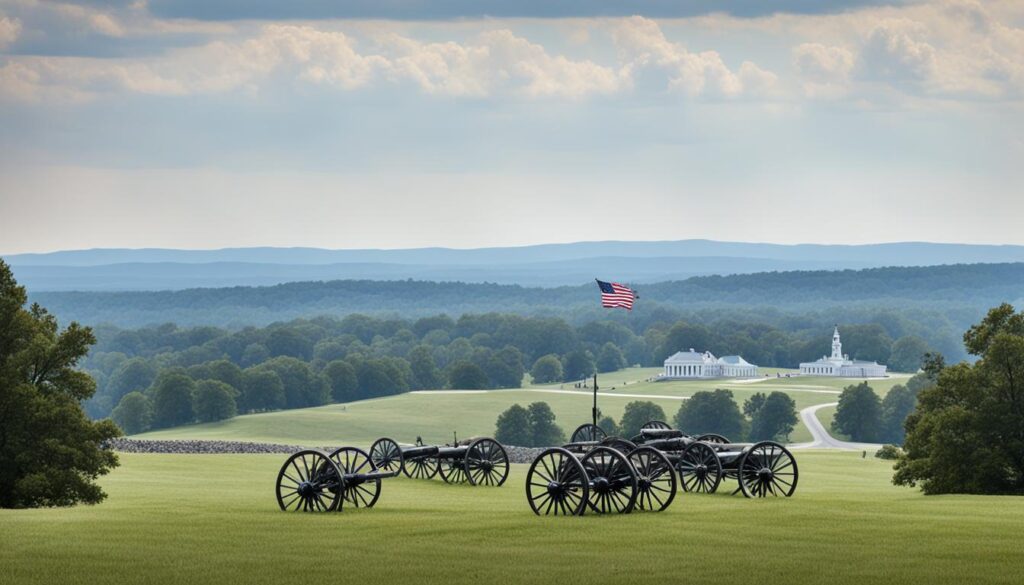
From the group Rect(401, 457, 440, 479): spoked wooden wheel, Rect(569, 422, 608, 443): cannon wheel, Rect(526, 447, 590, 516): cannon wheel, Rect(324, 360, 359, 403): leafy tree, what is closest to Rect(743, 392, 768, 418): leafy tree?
Rect(324, 360, 359, 403): leafy tree

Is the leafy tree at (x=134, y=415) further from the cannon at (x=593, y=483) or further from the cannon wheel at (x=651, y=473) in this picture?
the cannon at (x=593, y=483)

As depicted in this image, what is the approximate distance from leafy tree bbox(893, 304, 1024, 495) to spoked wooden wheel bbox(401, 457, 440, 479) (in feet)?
52.9

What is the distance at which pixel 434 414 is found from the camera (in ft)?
504

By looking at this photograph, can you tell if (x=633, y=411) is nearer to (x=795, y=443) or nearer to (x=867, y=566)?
(x=795, y=443)

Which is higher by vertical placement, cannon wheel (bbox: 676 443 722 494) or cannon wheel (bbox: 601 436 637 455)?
cannon wheel (bbox: 601 436 637 455)

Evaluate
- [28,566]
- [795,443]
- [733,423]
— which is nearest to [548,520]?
[28,566]

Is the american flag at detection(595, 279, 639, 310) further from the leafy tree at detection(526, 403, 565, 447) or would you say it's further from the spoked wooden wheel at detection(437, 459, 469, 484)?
the leafy tree at detection(526, 403, 565, 447)

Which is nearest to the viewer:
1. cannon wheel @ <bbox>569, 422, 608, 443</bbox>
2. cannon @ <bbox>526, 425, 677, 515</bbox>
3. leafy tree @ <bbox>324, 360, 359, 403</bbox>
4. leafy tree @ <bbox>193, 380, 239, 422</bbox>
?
cannon @ <bbox>526, 425, 677, 515</bbox>

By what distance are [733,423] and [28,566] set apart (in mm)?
122103

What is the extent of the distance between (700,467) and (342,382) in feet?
461

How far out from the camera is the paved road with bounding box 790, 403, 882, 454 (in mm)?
124775

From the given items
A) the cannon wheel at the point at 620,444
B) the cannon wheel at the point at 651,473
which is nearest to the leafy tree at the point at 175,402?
the cannon wheel at the point at 620,444

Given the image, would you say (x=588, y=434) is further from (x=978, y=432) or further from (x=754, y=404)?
(x=754, y=404)

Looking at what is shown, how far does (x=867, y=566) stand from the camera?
96.0 feet
